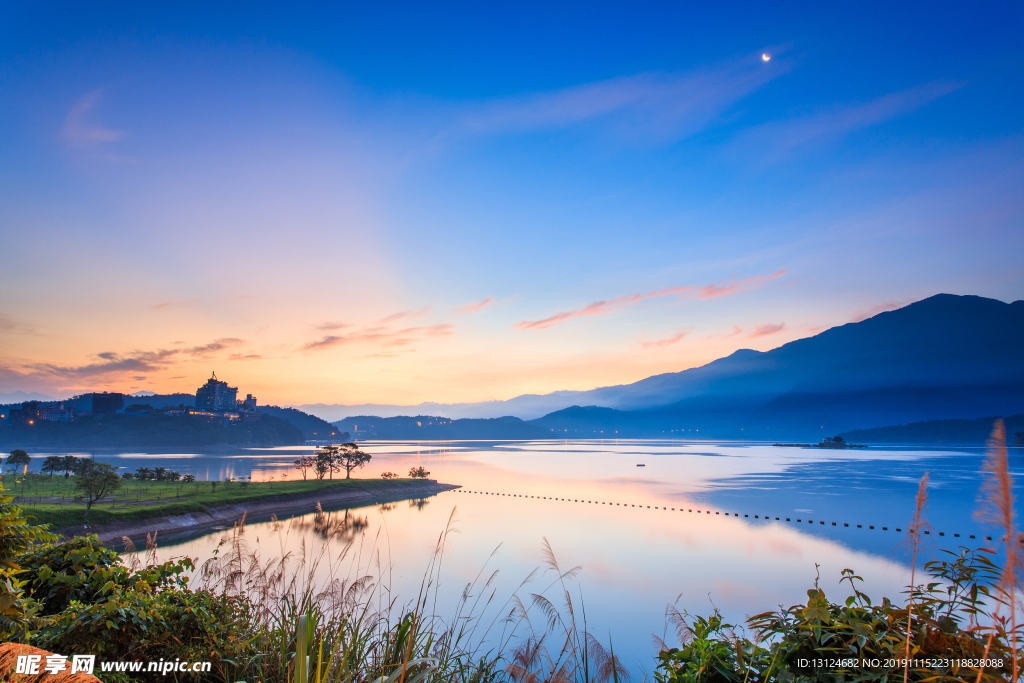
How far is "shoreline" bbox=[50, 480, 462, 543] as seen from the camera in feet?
81.0

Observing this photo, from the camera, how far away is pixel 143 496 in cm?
3441

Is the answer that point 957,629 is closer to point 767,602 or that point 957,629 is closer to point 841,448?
point 767,602

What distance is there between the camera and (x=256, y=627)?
4.74 meters

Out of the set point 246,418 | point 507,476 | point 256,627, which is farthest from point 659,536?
point 246,418

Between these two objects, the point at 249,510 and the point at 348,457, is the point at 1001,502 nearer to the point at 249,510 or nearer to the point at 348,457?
the point at 249,510

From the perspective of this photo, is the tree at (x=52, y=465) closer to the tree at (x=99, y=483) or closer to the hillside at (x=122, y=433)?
the tree at (x=99, y=483)

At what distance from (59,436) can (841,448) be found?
735 feet

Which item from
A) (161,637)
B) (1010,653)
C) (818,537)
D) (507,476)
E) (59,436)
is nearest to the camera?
(1010,653)

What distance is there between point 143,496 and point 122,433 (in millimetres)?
148464

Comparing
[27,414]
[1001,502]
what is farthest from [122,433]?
[1001,502]

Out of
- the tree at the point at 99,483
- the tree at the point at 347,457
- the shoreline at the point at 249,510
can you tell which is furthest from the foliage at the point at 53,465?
the tree at the point at 99,483

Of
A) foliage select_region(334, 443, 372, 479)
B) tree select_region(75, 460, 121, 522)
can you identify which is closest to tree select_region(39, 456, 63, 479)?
foliage select_region(334, 443, 372, 479)

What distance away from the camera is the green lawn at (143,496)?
2479 cm

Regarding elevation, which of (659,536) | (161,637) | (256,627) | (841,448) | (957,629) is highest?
(957,629)
